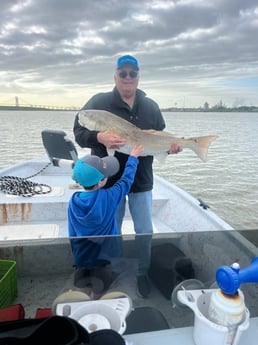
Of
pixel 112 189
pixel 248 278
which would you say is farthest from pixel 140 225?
pixel 248 278

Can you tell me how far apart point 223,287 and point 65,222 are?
4255mm

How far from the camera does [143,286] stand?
1809 millimetres

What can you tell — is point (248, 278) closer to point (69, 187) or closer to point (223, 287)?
→ point (223, 287)

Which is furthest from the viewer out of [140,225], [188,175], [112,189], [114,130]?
[188,175]

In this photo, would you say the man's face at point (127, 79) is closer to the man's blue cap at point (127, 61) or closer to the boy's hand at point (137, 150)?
the man's blue cap at point (127, 61)

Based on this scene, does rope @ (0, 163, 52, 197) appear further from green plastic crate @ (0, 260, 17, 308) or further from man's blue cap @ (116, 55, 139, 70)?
man's blue cap @ (116, 55, 139, 70)

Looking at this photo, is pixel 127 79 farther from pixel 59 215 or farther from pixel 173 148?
pixel 59 215

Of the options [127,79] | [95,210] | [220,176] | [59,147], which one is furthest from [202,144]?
[220,176]

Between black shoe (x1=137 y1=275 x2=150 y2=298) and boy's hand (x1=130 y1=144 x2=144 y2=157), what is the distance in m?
1.48

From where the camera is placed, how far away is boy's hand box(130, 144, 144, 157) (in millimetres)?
3113

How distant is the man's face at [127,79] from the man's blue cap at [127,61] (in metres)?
0.03

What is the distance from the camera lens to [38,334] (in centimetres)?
105

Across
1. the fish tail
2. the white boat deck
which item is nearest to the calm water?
the white boat deck

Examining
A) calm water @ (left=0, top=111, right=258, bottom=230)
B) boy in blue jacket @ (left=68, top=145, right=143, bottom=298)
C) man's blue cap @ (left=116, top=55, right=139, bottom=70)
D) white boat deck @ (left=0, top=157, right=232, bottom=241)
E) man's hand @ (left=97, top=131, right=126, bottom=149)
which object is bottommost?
calm water @ (left=0, top=111, right=258, bottom=230)
